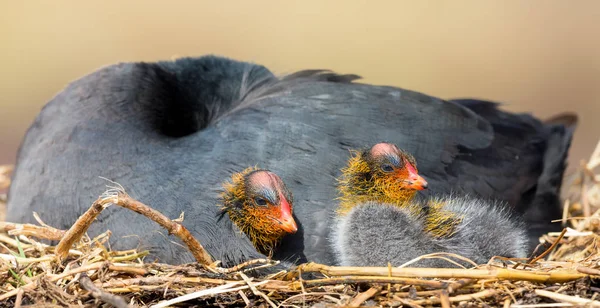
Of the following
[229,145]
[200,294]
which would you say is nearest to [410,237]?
[200,294]

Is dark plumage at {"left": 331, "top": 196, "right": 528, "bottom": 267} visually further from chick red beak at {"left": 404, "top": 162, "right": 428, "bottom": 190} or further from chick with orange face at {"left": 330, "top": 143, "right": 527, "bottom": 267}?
chick red beak at {"left": 404, "top": 162, "right": 428, "bottom": 190}

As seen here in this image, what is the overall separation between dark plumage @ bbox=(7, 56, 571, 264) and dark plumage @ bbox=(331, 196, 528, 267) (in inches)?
9.5

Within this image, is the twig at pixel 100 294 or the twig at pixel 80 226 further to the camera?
the twig at pixel 80 226

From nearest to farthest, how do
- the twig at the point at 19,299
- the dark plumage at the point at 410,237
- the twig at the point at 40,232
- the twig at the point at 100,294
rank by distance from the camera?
the twig at the point at 100,294
the twig at the point at 19,299
the dark plumage at the point at 410,237
the twig at the point at 40,232

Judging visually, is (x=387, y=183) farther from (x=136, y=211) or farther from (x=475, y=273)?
(x=136, y=211)

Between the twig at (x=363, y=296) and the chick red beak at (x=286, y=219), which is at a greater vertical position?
the chick red beak at (x=286, y=219)

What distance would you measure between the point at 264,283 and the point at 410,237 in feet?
2.38

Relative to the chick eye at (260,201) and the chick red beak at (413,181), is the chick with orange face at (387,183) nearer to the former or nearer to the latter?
the chick red beak at (413,181)

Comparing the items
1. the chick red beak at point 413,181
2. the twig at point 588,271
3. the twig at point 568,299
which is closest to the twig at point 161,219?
the chick red beak at point 413,181

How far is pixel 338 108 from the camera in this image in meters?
4.58

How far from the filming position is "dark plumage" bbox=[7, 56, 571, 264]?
4.08 metres

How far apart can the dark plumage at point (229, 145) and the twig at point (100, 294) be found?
60cm

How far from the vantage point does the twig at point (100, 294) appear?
312cm

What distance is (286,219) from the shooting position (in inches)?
148
